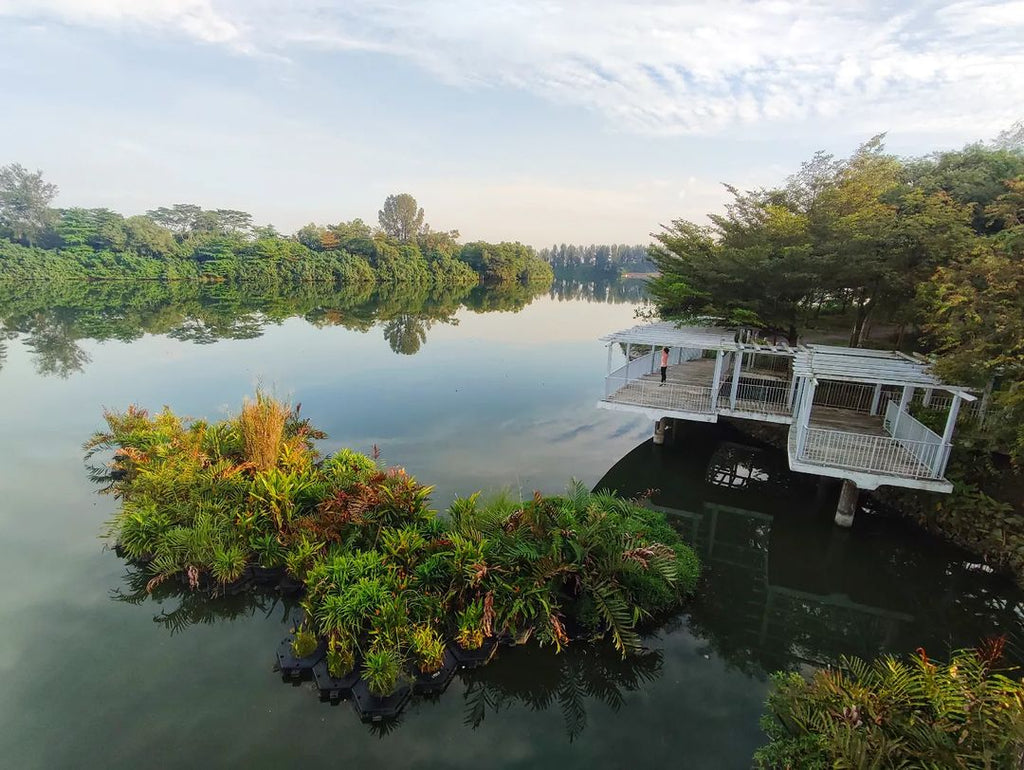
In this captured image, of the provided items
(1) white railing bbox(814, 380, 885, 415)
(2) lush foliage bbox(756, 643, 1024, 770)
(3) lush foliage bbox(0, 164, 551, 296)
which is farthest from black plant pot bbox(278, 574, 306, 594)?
(3) lush foliage bbox(0, 164, 551, 296)

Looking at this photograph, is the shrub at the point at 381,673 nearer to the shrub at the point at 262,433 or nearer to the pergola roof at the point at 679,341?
the shrub at the point at 262,433

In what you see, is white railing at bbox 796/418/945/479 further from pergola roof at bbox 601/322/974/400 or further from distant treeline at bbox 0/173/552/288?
distant treeline at bbox 0/173/552/288

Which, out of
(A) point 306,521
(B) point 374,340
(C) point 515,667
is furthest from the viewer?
(B) point 374,340

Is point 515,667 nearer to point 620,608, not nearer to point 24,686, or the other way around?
point 620,608

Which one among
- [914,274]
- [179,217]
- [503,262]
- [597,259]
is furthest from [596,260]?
[914,274]

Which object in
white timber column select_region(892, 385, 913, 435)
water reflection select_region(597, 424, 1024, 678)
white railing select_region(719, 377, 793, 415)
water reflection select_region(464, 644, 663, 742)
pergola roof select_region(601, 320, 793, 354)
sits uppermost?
pergola roof select_region(601, 320, 793, 354)

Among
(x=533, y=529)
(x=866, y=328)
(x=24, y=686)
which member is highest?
(x=866, y=328)

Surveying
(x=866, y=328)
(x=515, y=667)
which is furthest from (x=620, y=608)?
(x=866, y=328)
